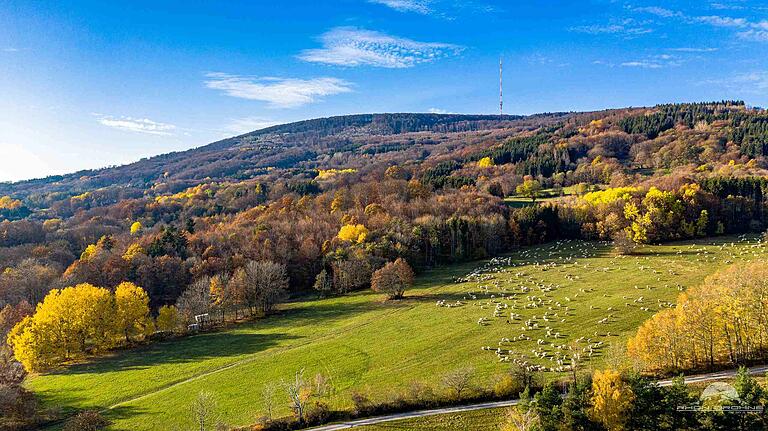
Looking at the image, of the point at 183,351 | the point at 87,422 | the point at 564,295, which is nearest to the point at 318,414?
the point at 87,422

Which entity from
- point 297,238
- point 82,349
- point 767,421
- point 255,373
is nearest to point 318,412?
point 255,373

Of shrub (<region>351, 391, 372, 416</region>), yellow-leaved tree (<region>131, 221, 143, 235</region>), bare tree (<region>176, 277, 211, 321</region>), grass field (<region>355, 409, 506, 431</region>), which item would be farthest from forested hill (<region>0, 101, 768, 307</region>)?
grass field (<region>355, 409, 506, 431</region>)

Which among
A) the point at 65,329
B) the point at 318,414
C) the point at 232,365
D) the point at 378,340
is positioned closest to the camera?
the point at 318,414

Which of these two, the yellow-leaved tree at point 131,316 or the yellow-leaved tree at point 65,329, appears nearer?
the yellow-leaved tree at point 65,329

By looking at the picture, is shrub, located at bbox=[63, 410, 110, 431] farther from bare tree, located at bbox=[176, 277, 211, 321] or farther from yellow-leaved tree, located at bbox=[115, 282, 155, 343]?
bare tree, located at bbox=[176, 277, 211, 321]

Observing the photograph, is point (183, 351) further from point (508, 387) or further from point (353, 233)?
point (353, 233)

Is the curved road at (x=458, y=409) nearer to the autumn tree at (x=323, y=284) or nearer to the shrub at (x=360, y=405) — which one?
the shrub at (x=360, y=405)

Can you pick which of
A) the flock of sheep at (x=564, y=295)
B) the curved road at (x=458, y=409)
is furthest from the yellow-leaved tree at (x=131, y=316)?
the flock of sheep at (x=564, y=295)
